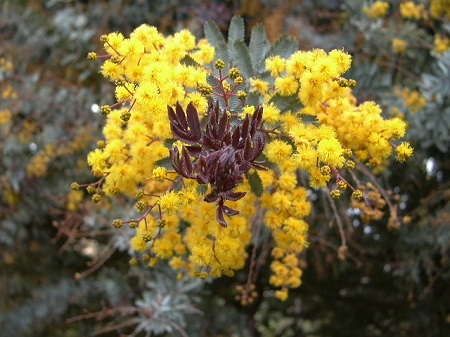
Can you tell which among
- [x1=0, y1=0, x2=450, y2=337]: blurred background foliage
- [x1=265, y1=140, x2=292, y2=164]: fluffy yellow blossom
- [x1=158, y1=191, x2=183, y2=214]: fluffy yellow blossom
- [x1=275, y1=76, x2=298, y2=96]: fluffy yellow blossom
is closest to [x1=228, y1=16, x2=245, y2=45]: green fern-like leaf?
[x1=275, y1=76, x2=298, y2=96]: fluffy yellow blossom

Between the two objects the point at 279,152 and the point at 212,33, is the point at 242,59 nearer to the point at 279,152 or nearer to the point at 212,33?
the point at 212,33

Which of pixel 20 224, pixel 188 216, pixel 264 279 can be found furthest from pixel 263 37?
pixel 20 224

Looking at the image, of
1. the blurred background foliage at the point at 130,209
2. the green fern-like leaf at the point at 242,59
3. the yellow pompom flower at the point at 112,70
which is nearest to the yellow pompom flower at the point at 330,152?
the green fern-like leaf at the point at 242,59

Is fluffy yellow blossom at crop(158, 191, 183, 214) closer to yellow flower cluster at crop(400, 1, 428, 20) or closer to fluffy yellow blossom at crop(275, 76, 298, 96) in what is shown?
fluffy yellow blossom at crop(275, 76, 298, 96)

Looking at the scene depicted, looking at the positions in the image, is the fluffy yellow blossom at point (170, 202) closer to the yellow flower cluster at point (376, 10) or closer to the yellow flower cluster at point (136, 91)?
the yellow flower cluster at point (136, 91)

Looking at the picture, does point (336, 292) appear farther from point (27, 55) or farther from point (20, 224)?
point (27, 55)

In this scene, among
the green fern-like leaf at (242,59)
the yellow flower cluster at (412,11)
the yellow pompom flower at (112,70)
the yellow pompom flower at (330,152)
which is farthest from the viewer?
the yellow flower cluster at (412,11)

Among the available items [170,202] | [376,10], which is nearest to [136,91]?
[170,202]
